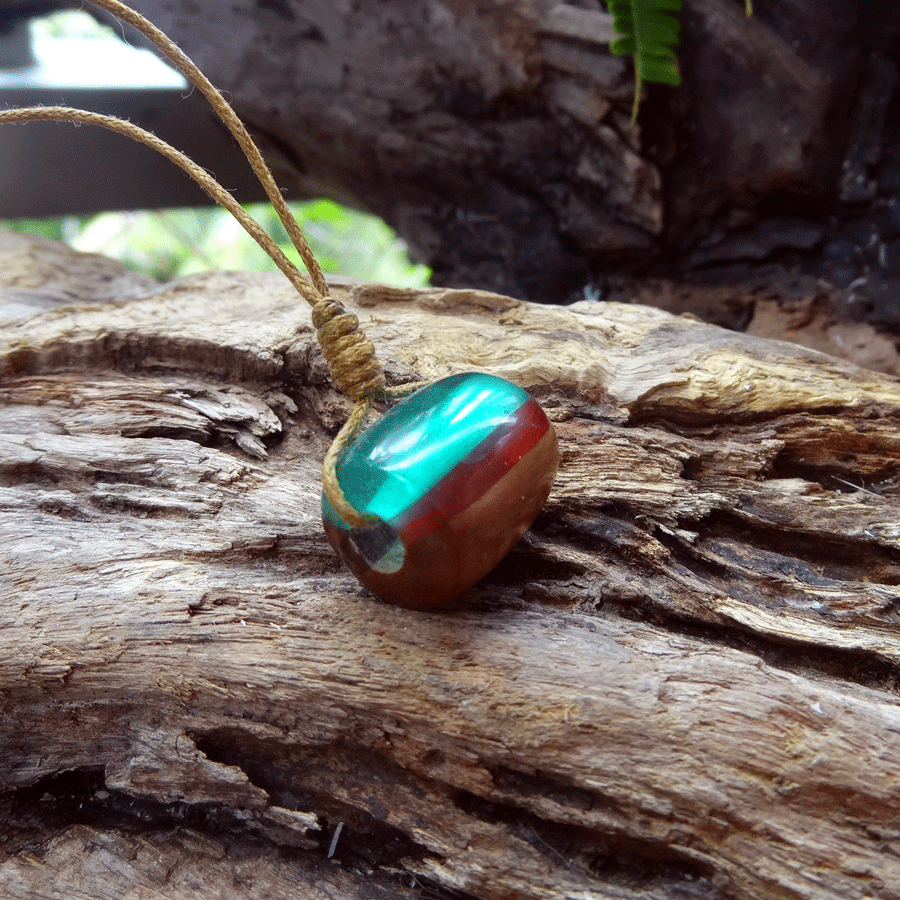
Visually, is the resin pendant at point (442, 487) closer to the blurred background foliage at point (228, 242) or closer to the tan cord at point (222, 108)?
the tan cord at point (222, 108)

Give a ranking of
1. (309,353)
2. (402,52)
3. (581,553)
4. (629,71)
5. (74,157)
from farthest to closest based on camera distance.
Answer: (74,157) < (402,52) < (629,71) < (309,353) < (581,553)

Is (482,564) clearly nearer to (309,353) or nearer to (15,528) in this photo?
(309,353)

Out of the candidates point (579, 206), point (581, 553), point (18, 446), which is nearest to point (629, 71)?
point (579, 206)

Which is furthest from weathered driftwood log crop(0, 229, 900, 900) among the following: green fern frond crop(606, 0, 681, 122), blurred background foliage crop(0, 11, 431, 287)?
blurred background foliage crop(0, 11, 431, 287)

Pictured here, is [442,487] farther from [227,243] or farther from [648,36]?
[227,243]

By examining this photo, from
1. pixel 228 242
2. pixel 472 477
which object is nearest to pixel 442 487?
pixel 472 477

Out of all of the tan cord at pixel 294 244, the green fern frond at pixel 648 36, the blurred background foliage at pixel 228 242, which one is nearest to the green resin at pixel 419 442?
the tan cord at pixel 294 244
